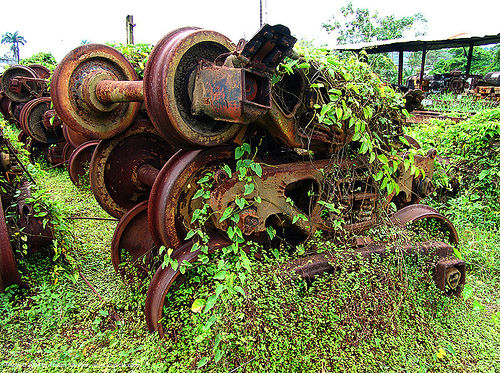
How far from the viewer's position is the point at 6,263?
310 centimetres

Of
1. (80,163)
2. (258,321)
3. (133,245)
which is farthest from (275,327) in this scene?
(80,163)

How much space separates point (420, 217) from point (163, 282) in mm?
2515

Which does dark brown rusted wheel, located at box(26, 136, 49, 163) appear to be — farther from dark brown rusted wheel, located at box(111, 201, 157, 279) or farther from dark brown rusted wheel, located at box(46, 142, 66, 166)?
dark brown rusted wheel, located at box(111, 201, 157, 279)

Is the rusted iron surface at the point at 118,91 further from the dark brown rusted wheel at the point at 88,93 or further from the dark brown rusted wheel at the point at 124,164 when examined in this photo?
the dark brown rusted wheel at the point at 124,164

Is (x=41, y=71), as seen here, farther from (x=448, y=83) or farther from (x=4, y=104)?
(x=448, y=83)

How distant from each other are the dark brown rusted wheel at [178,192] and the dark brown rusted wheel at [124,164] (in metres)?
0.94

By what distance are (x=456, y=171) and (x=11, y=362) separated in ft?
19.4

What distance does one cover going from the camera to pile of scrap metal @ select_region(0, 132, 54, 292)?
10.7 ft

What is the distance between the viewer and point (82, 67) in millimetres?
3398

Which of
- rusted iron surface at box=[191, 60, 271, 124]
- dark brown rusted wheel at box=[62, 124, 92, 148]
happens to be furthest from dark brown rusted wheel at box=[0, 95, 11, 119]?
rusted iron surface at box=[191, 60, 271, 124]

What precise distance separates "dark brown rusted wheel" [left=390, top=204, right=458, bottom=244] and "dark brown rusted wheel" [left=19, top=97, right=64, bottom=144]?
24.8ft

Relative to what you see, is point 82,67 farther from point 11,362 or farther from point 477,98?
point 477,98

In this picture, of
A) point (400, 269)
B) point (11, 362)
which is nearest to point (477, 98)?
point (400, 269)

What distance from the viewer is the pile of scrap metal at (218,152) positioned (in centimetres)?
229
